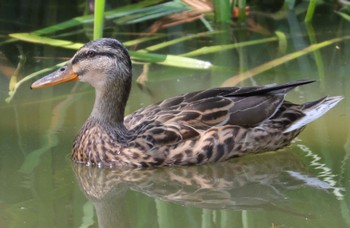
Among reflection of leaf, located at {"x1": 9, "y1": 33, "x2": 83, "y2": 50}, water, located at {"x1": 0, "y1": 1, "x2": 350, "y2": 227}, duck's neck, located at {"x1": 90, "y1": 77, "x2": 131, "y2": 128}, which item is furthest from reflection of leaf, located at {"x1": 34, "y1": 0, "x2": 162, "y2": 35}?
duck's neck, located at {"x1": 90, "y1": 77, "x2": 131, "y2": 128}

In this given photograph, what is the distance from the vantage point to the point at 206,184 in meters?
6.51

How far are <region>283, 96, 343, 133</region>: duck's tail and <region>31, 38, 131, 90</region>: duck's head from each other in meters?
1.26

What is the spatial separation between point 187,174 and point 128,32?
3700 millimetres

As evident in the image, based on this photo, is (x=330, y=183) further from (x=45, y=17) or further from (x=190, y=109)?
(x=45, y=17)

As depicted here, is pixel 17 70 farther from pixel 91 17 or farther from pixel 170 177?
pixel 170 177

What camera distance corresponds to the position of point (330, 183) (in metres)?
6.36

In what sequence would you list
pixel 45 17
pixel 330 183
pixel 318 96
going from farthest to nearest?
pixel 45 17 < pixel 318 96 < pixel 330 183

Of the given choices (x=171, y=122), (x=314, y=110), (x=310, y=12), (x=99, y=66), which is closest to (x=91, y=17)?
(x=310, y=12)

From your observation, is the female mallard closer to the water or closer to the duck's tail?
the duck's tail

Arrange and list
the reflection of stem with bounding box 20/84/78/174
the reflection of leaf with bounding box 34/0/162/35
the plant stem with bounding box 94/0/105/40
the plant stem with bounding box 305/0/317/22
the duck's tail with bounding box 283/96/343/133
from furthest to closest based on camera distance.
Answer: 1. the plant stem with bounding box 305/0/317/22
2. the reflection of leaf with bounding box 34/0/162/35
3. the plant stem with bounding box 94/0/105/40
4. the duck's tail with bounding box 283/96/343/133
5. the reflection of stem with bounding box 20/84/78/174

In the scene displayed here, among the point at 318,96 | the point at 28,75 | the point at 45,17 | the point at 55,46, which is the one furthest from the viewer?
the point at 45,17

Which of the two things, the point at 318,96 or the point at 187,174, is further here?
the point at 318,96

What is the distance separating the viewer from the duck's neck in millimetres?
7082

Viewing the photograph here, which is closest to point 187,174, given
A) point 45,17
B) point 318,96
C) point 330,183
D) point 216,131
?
point 216,131
